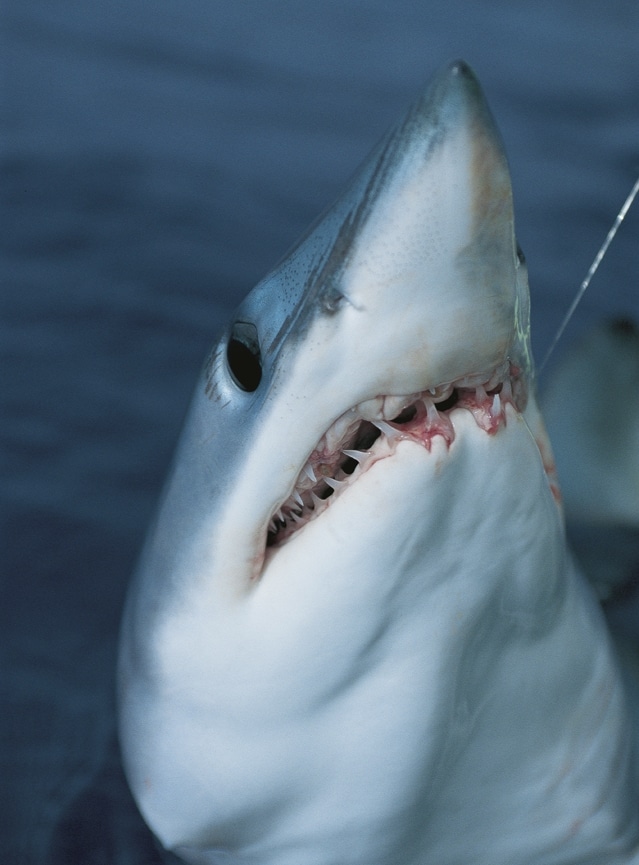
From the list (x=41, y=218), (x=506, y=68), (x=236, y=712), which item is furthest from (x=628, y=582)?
(x=506, y=68)

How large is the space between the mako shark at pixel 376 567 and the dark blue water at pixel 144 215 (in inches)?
23.1

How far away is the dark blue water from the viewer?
7.41 ft

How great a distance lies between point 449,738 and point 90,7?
4596mm

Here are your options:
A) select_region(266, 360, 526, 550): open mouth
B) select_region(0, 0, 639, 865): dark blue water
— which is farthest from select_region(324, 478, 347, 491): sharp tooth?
select_region(0, 0, 639, 865): dark blue water

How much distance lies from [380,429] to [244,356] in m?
0.19

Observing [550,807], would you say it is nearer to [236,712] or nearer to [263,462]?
[236,712]

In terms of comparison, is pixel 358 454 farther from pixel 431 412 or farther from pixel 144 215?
pixel 144 215

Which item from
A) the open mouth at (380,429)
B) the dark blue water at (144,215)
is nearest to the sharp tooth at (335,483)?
the open mouth at (380,429)

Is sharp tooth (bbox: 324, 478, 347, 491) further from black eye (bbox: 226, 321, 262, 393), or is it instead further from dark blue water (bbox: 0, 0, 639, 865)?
dark blue water (bbox: 0, 0, 639, 865)

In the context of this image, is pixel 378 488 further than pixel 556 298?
No

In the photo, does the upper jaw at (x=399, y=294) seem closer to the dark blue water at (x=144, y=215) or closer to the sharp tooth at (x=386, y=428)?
the sharp tooth at (x=386, y=428)

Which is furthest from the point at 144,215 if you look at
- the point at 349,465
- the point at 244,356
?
the point at 349,465

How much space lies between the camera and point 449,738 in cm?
138

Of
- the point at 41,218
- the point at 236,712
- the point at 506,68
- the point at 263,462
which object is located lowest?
the point at 41,218
